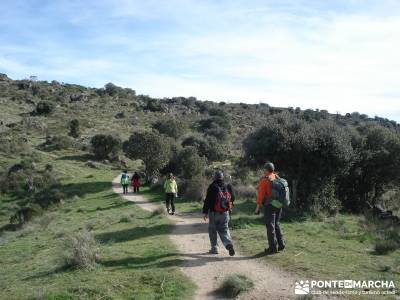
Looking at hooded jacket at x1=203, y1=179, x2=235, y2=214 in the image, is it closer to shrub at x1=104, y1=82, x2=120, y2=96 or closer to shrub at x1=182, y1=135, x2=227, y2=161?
shrub at x1=182, y1=135, x2=227, y2=161

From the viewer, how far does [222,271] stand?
10.5 meters

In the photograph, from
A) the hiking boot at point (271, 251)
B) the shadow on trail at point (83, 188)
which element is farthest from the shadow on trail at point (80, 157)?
the hiking boot at point (271, 251)

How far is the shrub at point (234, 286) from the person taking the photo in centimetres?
919

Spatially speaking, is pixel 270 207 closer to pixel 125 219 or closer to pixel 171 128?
pixel 125 219

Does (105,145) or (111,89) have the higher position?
(111,89)

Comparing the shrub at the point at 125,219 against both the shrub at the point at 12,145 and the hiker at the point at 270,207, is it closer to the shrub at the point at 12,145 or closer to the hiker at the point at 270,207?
the hiker at the point at 270,207

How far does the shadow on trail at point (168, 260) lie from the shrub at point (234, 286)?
1768 mm

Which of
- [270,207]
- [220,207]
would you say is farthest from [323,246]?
[220,207]

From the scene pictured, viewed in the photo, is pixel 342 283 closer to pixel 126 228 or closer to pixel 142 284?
pixel 142 284

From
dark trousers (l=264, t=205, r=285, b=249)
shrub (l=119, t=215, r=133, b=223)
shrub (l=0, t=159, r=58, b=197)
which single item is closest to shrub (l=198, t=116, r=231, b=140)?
shrub (l=0, t=159, r=58, b=197)

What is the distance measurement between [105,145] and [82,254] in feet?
136

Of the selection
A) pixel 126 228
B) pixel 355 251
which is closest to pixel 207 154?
pixel 126 228

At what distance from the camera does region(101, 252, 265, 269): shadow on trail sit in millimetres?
11195

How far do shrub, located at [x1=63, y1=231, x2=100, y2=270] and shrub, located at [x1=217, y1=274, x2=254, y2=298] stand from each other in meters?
3.48
